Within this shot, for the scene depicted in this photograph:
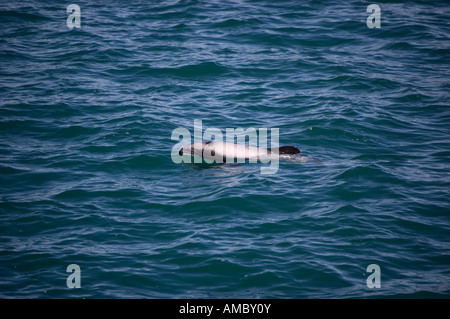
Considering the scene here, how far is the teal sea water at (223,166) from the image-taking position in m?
10.0

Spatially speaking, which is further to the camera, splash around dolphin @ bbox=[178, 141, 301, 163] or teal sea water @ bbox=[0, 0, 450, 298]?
splash around dolphin @ bbox=[178, 141, 301, 163]

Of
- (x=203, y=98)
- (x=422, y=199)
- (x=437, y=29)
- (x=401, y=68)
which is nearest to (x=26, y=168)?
(x=203, y=98)

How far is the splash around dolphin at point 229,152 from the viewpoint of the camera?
542 inches

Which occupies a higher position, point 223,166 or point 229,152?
point 229,152

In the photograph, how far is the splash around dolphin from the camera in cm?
1377

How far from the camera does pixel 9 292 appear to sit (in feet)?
30.7

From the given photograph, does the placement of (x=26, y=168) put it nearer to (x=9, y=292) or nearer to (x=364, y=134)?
(x=9, y=292)

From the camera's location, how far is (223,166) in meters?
13.7

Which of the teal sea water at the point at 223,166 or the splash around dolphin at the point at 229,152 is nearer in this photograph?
the teal sea water at the point at 223,166

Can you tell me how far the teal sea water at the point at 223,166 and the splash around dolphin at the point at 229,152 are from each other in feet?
0.93

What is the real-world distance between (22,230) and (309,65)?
1157 cm

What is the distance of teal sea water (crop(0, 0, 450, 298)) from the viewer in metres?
10.0

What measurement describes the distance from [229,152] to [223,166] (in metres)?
0.38

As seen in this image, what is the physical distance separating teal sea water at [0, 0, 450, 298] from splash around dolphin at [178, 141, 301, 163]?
28 cm
